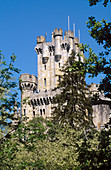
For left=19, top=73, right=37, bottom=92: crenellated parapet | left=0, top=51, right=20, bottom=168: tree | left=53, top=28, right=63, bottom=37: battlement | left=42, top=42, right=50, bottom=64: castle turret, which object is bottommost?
left=0, top=51, right=20, bottom=168: tree

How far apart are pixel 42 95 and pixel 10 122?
5800 centimetres

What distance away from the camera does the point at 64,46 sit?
261 ft

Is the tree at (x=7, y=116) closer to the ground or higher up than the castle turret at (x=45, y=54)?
closer to the ground

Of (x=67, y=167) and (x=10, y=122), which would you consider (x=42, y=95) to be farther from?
(x=10, y=122)

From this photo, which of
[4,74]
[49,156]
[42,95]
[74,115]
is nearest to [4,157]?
[4,74]

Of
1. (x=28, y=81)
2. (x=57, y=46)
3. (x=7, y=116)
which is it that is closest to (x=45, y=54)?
(x=57, y=46)

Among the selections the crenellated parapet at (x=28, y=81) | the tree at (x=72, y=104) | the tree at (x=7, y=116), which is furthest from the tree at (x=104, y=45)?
the crenellated parapet at (x=28, y=81)

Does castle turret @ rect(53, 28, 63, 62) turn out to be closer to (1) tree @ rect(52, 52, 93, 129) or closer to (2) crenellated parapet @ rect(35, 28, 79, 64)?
(2) crenellated parapet @ rect(35, 28, 79, 64)

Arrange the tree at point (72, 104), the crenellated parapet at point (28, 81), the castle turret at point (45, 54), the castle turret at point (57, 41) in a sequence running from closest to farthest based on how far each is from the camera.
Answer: the tree at point (72, 104), the crenellated parapet at point (28, 81), the castle turret at point (57, 41), the castle turret at point (45, 54)

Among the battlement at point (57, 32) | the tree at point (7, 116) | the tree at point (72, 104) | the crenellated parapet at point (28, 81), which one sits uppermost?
the battlement at point (57, 32)

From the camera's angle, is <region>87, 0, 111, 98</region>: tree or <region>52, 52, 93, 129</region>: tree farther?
<region>52, 52, 93, 129</region>: tree

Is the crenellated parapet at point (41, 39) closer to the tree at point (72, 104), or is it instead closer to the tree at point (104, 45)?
the tree at point (72, 104)

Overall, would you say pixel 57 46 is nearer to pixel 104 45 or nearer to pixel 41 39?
pixel 41 39

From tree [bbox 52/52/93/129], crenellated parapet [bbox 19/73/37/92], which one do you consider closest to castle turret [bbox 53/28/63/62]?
crenellated parapet [bbox 19/73/37/92]
